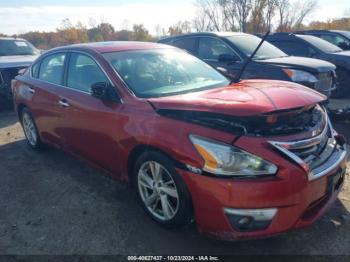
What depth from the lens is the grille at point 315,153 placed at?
2.51 meters

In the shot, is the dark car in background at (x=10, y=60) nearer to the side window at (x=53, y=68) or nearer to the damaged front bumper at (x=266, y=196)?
the side window at (x=53, y=68)

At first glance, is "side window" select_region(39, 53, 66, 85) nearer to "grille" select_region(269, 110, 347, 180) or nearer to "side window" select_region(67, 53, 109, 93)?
"side window" select_region(67, 53, 109, 93)

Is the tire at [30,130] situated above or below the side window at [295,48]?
below

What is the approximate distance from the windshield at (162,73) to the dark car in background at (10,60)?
549 centimetres

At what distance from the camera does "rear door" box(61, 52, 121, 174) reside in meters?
3.46

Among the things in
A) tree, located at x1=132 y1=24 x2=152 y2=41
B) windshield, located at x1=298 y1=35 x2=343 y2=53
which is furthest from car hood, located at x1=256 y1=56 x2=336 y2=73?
tree, located at x1=132 y1=24 x2=152 y2=41

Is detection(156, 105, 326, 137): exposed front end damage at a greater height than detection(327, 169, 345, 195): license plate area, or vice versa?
detection(156, 105, 326, 137): exposed front end damage

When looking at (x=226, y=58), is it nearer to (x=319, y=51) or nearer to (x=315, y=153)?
(x=319, y=51)

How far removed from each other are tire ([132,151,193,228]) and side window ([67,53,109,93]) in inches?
42.1

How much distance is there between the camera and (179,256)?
9.13 ft

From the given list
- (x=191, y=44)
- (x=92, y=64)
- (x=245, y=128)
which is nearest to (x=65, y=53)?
(x=92, y=64)

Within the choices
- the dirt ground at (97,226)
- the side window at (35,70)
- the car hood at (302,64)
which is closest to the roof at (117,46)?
the side window at (35,70)

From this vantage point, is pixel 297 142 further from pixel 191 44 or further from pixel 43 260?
pixel 191 44

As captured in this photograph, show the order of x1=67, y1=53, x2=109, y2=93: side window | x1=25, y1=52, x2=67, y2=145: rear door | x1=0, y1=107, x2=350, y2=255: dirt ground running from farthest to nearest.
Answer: x1=25, y1=52, x2=67, y2=145: rear door, x1=67, y1=53, x2=109, y2=93: side window, x1=0, y1=107, x2=350, y2=255: dirt ground
